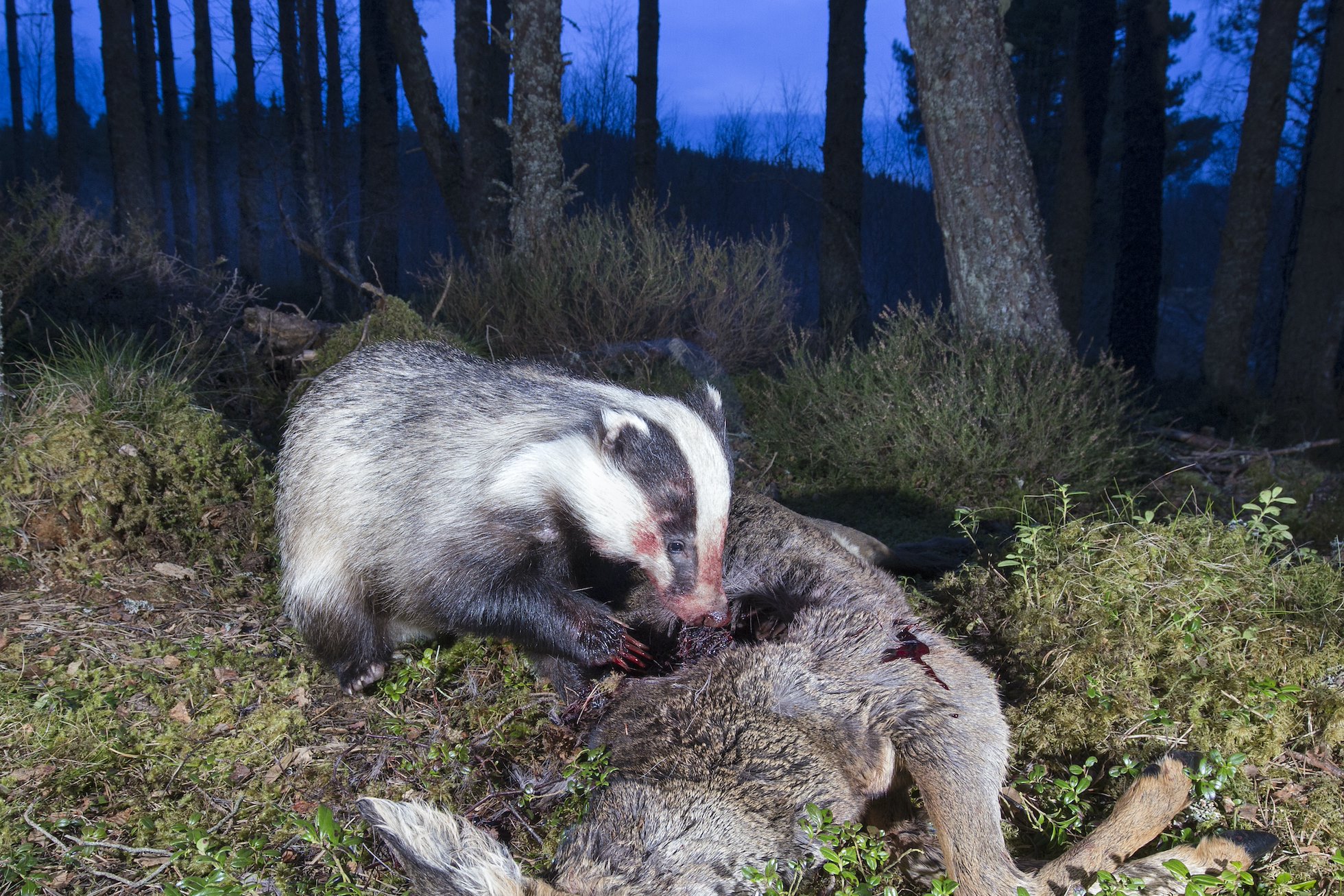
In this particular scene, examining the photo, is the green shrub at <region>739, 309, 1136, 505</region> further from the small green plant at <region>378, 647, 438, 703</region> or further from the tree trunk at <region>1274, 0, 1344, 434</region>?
the tree trunk at <region>1274, 0, 1344, 434</region>

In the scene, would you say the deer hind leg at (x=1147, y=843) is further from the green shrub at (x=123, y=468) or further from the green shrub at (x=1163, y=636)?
the green shrub at (x=123, y=468)

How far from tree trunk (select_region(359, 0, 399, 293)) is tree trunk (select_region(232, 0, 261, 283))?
2.04 metres

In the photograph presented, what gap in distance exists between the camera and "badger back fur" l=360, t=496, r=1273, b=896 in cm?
158

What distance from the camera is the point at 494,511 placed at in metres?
2.66

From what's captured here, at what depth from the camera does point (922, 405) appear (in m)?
5.29

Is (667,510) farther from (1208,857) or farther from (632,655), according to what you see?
(1208,857)

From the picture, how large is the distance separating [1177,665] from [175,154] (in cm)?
2286

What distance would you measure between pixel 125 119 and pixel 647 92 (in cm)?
788

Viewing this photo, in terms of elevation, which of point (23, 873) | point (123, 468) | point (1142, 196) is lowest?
point (23, 873)

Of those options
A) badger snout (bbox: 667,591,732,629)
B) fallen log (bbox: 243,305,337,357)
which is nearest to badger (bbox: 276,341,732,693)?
badger snout (bbox: 667,591,732,629)

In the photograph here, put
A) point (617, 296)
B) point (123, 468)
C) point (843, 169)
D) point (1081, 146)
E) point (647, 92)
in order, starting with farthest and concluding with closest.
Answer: point (647, 92)
point (1081, 146)
point (843, 169)
point (617, 296)
point (123, 468)

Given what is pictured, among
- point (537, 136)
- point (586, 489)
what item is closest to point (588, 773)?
point (586, 489)

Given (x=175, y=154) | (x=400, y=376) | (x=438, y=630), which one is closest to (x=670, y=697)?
(x=438, y=630)

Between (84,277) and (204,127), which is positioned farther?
(204,127)
